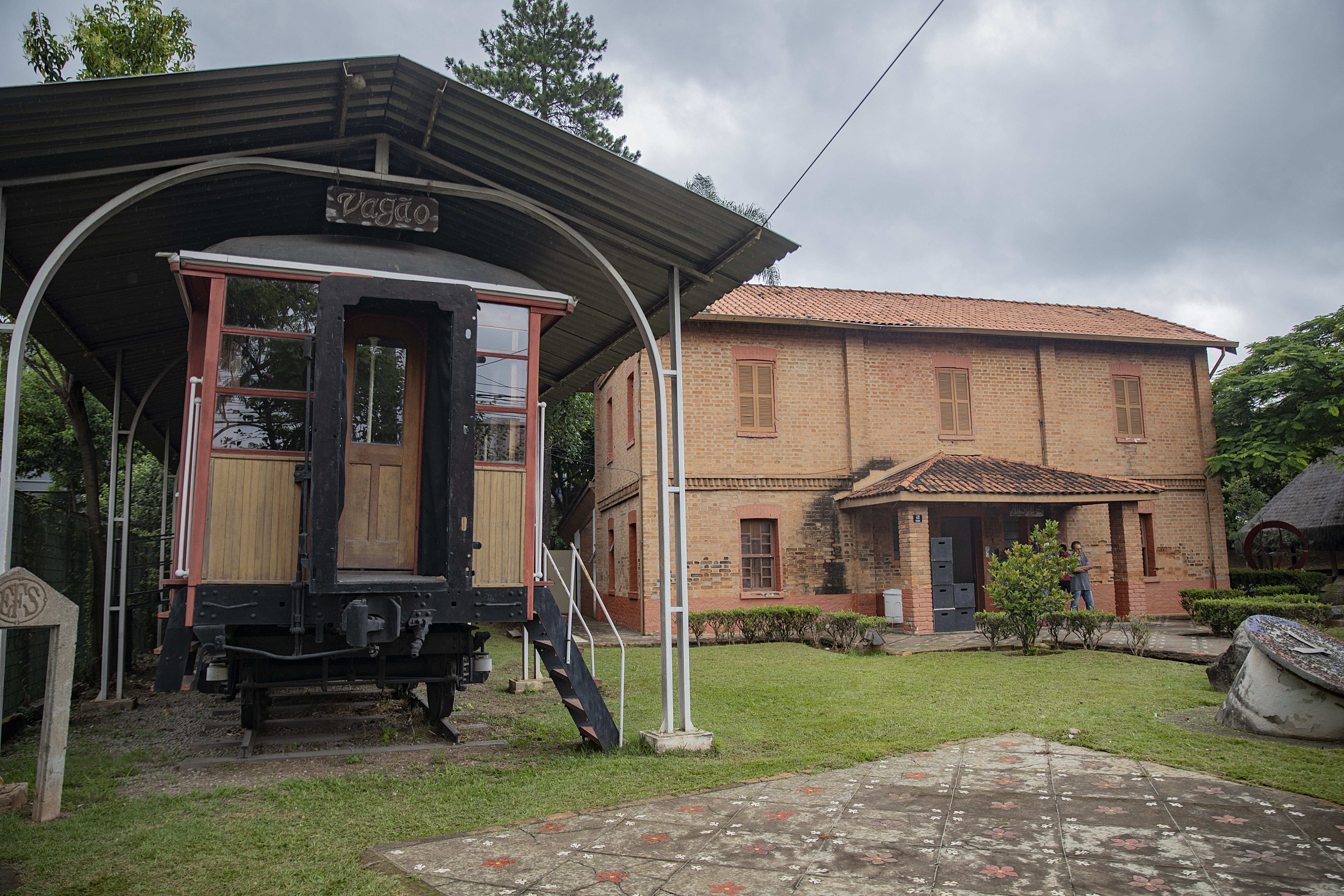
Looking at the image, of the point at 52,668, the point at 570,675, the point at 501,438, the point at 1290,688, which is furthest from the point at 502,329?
the point at 1290,688

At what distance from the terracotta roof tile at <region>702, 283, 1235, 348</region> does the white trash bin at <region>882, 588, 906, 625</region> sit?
562 cm

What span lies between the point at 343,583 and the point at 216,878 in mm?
1768

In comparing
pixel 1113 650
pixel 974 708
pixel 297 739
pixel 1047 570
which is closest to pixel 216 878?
pixel 297 739

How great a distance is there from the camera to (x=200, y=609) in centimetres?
541

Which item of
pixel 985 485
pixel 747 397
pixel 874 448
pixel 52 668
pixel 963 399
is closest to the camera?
pixel 52 668

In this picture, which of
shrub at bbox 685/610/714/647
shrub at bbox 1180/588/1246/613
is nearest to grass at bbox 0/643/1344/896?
shrub at bbox 685/610/714/647

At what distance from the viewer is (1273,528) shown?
2920 centimetres

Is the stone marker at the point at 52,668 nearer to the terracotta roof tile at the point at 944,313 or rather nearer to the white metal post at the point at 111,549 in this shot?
the white metal post at the point at 111,549

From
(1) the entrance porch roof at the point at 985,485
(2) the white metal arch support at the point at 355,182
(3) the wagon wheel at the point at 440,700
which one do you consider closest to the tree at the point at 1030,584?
(1) the entrance porch roof at the point at 985,485

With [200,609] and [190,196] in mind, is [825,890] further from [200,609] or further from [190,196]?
[190,196]

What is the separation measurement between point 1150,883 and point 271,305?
5.86 metres

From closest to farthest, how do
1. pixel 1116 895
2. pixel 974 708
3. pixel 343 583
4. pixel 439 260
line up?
pixel 1116 895 < pixel 343 583 < pixel 439 260 < pixel 974 708

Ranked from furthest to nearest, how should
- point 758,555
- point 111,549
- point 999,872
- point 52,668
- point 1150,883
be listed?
point 758,555
point 111,549
point 52,668
point 999,872
point 1150,883

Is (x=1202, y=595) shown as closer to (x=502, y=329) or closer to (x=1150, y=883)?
(x=1150, y=883)
